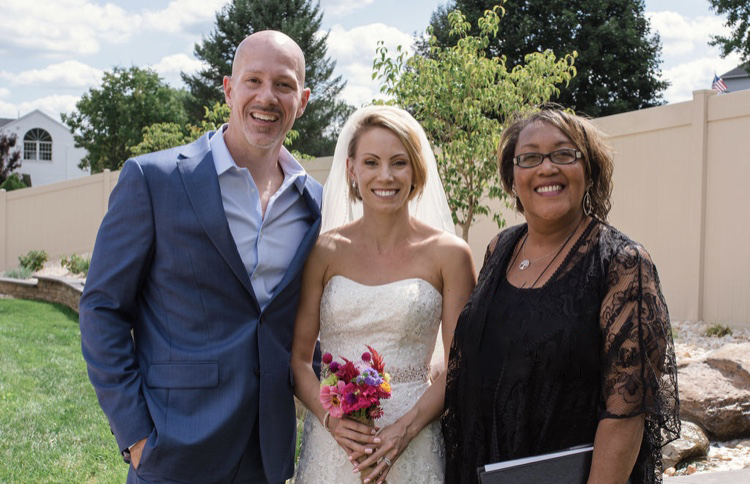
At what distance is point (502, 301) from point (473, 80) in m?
6.37

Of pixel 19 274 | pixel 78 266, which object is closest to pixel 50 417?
pixel 78 266

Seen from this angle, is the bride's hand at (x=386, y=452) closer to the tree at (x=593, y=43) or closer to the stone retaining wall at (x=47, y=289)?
the stone retaining wall at (x=47, y=289)

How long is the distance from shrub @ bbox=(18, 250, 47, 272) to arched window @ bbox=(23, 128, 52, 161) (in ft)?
126

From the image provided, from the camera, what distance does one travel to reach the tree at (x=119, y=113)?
126 ft

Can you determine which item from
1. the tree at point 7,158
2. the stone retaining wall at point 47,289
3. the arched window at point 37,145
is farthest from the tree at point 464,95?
the arched window at point 37,145

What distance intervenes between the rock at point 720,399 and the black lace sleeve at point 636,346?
370cm

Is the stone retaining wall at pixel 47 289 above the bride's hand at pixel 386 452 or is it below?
below

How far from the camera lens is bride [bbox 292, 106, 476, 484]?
325cm

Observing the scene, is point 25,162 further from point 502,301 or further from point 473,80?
point 502,301

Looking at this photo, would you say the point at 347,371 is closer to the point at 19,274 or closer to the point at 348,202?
the point at 348,202

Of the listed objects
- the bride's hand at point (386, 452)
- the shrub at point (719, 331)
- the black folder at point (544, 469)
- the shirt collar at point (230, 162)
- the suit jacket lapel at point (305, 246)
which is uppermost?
the shirt collar at point (230, 162)

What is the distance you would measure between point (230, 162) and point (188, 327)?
28.0 inches

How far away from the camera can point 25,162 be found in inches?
2143

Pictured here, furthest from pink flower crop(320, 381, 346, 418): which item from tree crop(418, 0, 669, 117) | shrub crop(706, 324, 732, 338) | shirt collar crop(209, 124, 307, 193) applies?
tree crop(418, 0, 669, 117)
